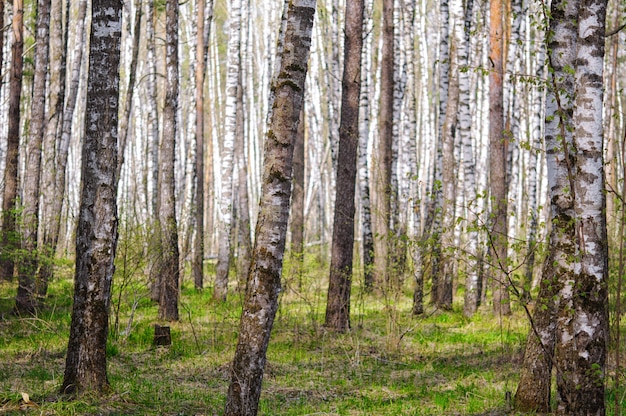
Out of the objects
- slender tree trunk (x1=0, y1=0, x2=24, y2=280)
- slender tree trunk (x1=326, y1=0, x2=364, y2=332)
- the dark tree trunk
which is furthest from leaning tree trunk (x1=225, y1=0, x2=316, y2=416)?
slender tree trunk (x1=0, y1=0, x2=24, y2=280)

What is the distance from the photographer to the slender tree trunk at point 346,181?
11.2 metres

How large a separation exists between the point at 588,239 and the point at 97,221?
13.1 feet

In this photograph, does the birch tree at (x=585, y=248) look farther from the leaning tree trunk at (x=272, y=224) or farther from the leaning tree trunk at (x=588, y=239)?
the leaning tree trunk at (x=272, y=224)

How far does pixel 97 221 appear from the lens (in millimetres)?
6371

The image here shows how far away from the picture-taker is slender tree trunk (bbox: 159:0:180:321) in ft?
38.0

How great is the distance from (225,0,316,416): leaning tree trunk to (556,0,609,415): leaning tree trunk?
6.66ft

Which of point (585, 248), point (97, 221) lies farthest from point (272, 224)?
point (585, 248)

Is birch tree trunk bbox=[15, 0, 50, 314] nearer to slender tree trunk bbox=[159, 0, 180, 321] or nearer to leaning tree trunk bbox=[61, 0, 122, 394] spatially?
slender tree trunk bbox=[159, 0, 180, 321]

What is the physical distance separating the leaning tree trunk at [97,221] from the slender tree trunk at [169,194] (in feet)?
15.2

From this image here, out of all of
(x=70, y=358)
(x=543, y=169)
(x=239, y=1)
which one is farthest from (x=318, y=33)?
(x=70, y=358)

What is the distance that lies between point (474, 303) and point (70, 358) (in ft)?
29.0

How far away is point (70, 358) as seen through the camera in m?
6.34

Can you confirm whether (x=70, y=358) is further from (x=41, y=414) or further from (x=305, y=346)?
(x=305, y=346)

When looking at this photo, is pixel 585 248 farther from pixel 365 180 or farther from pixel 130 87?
pixel 130 87
